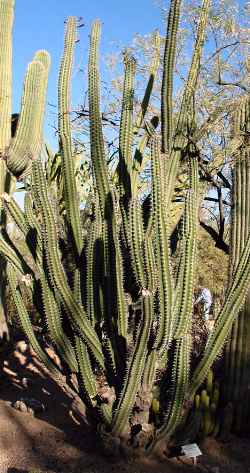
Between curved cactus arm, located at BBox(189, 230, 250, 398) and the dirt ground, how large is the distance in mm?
688

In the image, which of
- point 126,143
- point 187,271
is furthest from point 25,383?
point 126,143

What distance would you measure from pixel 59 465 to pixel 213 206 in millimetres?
6775

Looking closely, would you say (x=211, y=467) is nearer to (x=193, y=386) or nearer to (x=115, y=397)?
(x=193, y=386)

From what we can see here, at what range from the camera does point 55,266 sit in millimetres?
4793

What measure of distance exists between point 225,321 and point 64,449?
5.73 ft

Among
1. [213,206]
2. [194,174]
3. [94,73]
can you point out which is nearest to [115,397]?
[194,174]

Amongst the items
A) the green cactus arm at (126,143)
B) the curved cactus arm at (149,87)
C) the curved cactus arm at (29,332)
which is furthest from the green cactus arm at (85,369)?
the curved cactus arm at (149,87)

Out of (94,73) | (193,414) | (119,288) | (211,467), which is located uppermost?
(94,73)

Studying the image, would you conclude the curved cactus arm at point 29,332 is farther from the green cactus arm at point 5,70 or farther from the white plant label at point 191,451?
the green cactus arm at point 5,70

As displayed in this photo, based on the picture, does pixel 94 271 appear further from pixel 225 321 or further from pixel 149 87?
pixel 149 87

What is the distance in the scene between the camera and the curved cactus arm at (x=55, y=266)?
479cm

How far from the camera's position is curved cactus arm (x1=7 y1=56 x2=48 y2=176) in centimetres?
753

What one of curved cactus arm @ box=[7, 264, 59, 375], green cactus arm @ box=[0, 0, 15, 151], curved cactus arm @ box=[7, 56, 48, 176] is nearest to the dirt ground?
curved cactus arm @ box=[7, 264, 59, 375]

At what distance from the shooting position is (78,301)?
16.3 feet
